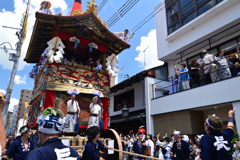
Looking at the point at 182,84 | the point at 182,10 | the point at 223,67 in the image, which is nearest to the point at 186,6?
the point at 182,10

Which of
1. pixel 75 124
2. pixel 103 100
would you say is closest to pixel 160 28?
pixel 103 100

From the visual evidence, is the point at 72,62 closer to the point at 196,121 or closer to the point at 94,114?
the point at 94,114

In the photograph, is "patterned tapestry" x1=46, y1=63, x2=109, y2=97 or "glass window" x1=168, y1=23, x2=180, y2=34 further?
"glass window" x1=168, y1=23, x2=180, y2=34

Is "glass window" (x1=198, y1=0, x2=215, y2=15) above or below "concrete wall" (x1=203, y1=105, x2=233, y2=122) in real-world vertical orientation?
above

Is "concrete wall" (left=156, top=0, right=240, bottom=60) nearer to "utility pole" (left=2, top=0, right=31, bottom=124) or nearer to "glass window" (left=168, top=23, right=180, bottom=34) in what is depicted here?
"glass window" (left=168, top=23, right=180, bottom=34)

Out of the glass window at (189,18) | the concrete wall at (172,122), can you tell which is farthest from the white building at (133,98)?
the glass window at (189,18)

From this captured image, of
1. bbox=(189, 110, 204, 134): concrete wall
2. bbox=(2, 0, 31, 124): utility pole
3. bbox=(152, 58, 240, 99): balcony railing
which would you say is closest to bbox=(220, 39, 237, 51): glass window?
bbox=(152, 58, 240, 99): balcony railing

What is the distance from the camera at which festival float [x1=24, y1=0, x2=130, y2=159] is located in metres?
6.54

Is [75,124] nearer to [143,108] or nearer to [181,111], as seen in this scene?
[181,111]

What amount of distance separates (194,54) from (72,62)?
7.85 meters

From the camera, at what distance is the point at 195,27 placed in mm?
10336

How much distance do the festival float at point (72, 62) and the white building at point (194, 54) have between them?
318 centimetres

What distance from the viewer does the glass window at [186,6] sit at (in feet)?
35.2

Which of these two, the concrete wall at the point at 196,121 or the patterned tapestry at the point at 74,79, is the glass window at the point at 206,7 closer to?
the concrete wall at the point at 196,121
